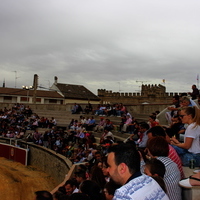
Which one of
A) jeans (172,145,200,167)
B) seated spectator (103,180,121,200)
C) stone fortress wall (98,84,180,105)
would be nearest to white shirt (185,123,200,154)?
jeans (172,145,200,167)

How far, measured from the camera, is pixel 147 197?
2082mm

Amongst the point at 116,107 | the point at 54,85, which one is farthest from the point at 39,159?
the point at 54,85

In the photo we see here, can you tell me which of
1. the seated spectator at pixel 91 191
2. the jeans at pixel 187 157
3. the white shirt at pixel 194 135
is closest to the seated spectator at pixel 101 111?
the jeans at pixel 187 157

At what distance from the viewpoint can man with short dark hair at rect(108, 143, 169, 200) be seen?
206 cm

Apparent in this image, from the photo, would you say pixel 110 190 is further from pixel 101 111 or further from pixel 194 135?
pixel 101 111

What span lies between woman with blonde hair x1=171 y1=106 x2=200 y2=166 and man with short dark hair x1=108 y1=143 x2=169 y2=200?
7.87ft

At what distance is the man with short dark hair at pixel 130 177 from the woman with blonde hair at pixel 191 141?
94.5 inches

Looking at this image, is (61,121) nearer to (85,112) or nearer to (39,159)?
(85,112)

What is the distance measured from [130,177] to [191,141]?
2.61 meters

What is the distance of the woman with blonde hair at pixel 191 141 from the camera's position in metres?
4.44

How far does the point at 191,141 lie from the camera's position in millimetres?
4469

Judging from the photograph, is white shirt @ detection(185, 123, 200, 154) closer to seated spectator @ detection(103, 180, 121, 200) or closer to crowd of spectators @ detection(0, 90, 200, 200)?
crowd of spectators @ detection(0, 90, 200, 200)

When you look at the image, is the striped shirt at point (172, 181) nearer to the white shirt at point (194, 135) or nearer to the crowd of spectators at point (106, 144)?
the crowd of spectators at point (106, 144)

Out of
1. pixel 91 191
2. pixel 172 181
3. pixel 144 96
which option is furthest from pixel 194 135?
pixel 144 96
